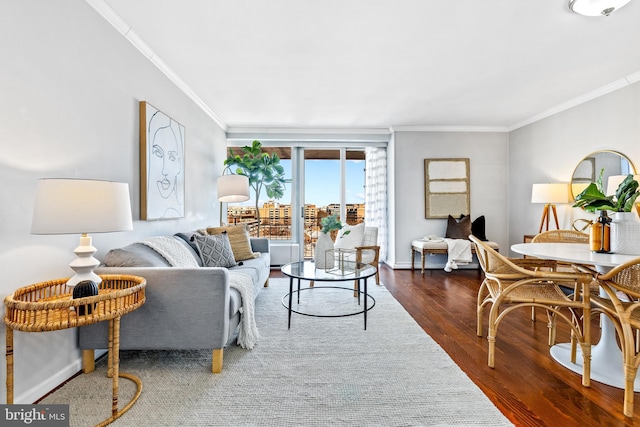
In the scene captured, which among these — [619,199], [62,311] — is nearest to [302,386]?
[62,311]

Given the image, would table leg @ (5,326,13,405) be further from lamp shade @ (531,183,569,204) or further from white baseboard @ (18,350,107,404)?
lamp shade @ (531,183,569,204)

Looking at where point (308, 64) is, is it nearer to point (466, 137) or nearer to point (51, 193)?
point (51, 193)

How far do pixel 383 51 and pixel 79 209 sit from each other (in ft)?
8.40

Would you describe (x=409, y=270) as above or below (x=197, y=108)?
below

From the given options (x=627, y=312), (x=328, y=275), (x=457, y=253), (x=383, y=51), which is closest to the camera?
(x=627, y=312)

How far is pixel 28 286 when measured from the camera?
5.05 ft

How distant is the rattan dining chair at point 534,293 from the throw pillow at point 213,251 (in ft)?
7.54

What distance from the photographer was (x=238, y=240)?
3.66 m

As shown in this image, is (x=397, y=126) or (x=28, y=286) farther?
(x=397, y=126)

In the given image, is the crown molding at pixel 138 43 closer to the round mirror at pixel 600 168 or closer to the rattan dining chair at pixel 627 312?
the rattan dining chair at pixel 627 312

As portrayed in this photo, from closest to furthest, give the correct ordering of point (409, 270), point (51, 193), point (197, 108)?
point (51, 193)
point (197, 108)
point (409, 270)

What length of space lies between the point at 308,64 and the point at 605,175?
11.7ft

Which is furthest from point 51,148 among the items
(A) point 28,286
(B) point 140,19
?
(B) point 140,19

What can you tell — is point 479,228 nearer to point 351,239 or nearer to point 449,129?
point 449,129
